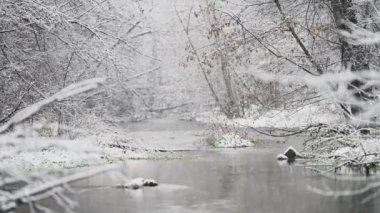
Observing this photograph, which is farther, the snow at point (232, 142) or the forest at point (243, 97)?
the snow at point (232, 142)

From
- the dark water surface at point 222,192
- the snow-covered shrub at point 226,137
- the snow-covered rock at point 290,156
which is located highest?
the snow-covered shrub at point 226,137

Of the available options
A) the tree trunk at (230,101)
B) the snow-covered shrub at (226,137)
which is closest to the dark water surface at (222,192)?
the snow-covered shrub at (226,137)

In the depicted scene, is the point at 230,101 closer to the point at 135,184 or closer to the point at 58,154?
the point at 58,154

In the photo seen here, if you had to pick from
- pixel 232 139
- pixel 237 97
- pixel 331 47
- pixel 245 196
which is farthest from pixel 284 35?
pixel 237 97

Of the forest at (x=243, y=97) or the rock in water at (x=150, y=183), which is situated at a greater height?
the forest at (x=243, y=97)

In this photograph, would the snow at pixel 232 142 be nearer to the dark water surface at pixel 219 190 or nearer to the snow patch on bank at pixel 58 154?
the snow patch on bank at pixel 58 154

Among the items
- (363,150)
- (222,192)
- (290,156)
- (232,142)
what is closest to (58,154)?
(222,192)

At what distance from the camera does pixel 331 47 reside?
15.5 m

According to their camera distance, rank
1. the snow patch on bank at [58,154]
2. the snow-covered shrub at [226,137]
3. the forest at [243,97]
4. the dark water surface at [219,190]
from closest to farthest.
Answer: the snow patch on bank at [58,154], the dark water surface at [219,190], the forest at [243,97], the snow-covered shrub at [226,137]

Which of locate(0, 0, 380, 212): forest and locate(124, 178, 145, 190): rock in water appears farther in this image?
locate(124, 178, 145, 190): rock in water

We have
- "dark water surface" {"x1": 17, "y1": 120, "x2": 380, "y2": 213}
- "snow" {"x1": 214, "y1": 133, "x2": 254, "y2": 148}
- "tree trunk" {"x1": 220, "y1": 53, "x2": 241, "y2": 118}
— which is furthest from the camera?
"tree trunk" {"x1": 220, "y1": 53, "x2": 241, "y2": 118}

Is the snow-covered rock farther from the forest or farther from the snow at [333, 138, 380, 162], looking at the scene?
the snow at [333, 138, 380, 162]

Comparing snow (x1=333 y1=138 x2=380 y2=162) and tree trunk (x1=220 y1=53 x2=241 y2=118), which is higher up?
tree trunk (x1=220 y1=53 x2=241 y2=118)

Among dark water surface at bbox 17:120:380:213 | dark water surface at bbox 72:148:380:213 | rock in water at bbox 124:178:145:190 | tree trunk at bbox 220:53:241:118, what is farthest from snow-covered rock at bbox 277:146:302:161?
tree trunk at bbox 220:53:241:118
